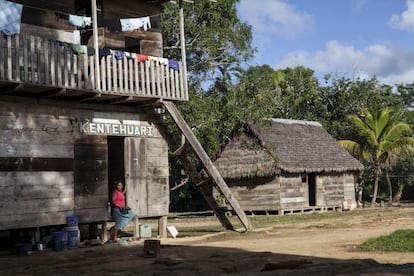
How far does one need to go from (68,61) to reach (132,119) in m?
2.99

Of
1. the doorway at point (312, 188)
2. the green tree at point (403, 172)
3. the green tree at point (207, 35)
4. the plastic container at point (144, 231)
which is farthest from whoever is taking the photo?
the green tree at point (403, 172)

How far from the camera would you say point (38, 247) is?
535 inches

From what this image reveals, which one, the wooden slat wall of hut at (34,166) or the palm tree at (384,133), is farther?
the palm tree at (384,133)

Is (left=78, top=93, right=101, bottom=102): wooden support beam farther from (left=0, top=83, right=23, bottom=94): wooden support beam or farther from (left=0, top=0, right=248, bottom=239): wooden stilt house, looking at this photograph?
(left=0, top=83, right=23, bottom=94): wooden support beam

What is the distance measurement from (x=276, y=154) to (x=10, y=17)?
1608 cm

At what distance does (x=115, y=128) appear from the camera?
51.1 feet

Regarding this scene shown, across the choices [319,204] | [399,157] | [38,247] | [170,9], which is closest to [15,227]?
[38,247]

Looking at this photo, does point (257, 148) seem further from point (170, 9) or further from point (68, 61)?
point (68, 61)

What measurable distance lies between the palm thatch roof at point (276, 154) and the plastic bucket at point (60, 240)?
14292mm

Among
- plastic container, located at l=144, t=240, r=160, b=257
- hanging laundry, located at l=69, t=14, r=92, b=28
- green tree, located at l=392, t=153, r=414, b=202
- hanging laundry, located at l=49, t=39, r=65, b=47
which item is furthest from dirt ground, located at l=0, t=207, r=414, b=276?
green tree, located at l=392, t=153, r=414, b=202

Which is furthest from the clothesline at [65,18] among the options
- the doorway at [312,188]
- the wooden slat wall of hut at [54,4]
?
the doorway at [312,188]

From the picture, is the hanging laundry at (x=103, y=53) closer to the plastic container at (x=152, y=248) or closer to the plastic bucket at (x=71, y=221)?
the plastic bucket at (x=71, y=221)

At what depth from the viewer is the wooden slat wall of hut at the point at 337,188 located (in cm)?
2950

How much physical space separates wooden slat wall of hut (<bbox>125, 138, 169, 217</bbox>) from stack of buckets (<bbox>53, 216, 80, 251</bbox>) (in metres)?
2.10
